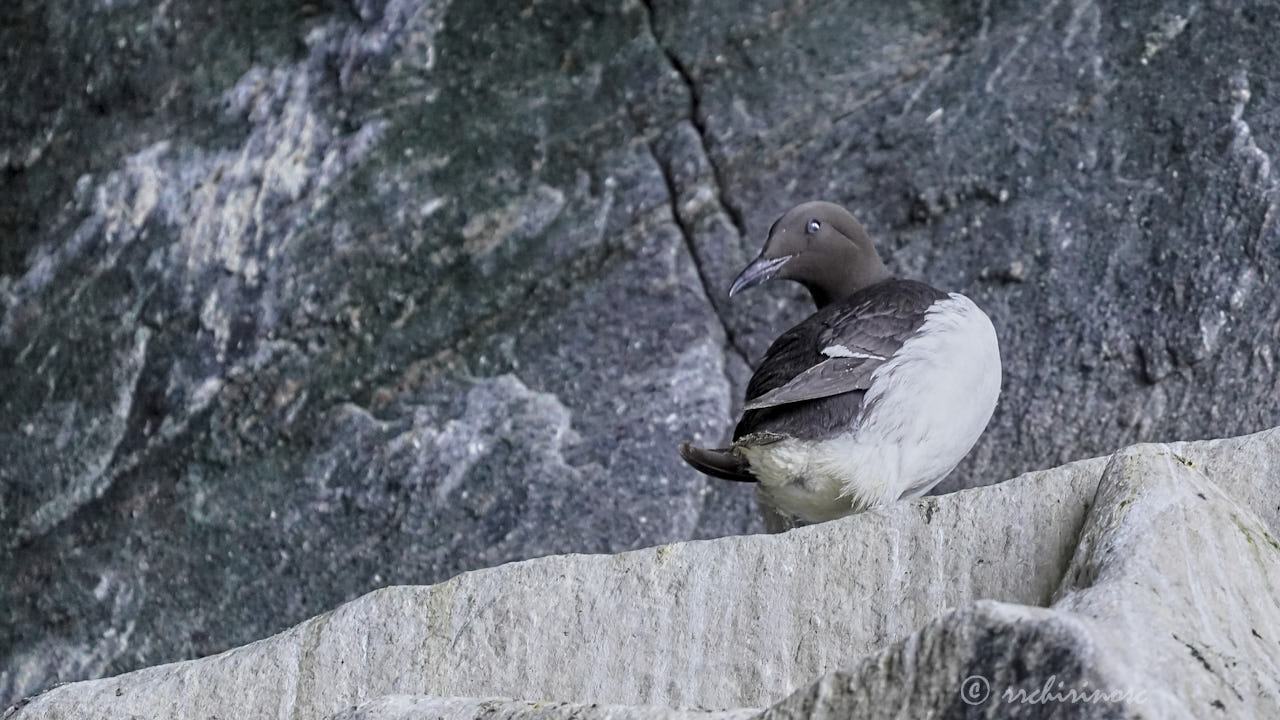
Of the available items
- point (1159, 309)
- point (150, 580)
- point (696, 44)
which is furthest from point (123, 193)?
point (1159, 309)

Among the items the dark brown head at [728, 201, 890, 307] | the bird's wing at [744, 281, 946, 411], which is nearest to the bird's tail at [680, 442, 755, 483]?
the bird's wing at [744, 281, 946, 411]

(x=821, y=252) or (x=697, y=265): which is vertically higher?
(x=821, y=252)

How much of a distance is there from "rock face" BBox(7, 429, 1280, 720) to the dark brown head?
131 centimetres

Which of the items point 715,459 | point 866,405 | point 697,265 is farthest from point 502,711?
point 697,265

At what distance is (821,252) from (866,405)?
2.67ft

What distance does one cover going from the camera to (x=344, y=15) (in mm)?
5922

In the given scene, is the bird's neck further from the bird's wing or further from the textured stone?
the textured stone

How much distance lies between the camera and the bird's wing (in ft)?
12.7

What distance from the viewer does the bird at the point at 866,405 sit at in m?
3.86

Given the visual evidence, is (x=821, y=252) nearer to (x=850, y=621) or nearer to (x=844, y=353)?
(x=844, y=353)

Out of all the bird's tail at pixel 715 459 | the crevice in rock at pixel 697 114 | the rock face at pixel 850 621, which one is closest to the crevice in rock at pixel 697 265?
the crevice in rock at pixel 697 114

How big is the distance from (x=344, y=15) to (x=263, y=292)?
118cm

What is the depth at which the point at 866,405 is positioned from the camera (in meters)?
3.88

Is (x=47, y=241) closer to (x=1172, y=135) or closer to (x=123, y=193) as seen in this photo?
(x=123, y=193)
